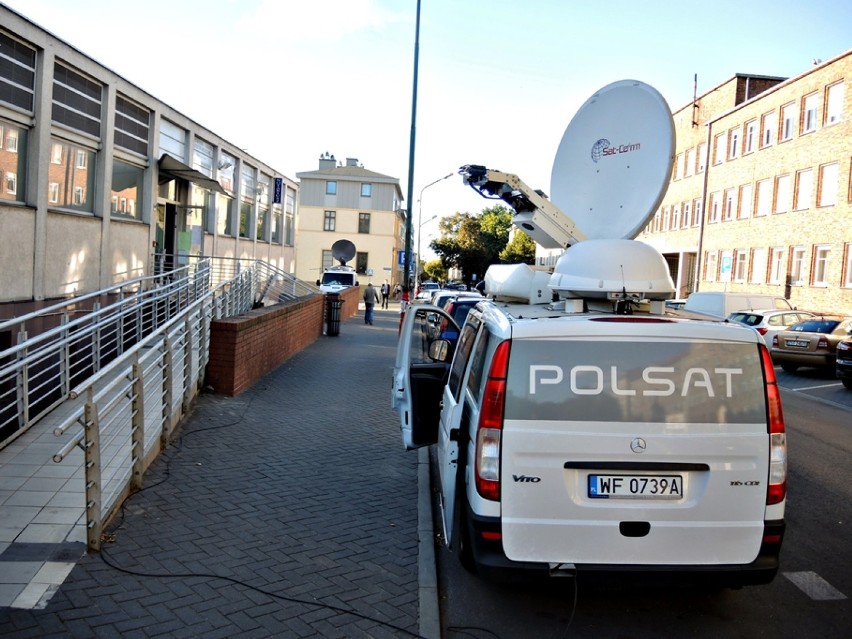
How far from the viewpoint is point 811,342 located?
18.3 meters

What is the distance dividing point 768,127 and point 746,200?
13.0 ft

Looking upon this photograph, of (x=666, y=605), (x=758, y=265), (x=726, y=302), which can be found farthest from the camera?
(x=758, y=265)

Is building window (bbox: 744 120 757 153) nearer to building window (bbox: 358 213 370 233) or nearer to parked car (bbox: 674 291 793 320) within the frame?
parked car (bbox: 674 291 793 320)

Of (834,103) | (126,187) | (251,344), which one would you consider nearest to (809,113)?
(834,103)

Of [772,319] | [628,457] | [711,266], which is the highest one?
[711,266]

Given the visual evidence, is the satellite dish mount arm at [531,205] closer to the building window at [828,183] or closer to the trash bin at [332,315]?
the trash bin at [332,315]

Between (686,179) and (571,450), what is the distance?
4759cm

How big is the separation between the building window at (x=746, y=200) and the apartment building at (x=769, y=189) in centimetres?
5

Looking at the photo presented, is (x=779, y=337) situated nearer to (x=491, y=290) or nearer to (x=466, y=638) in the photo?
(x=491, y=290)

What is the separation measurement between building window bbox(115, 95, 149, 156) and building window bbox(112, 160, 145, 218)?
0.39m

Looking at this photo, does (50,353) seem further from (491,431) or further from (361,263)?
(361,263)

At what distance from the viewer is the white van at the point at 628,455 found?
393cm

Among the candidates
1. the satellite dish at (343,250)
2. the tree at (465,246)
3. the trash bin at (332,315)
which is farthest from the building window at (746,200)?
the tree at (465,246)

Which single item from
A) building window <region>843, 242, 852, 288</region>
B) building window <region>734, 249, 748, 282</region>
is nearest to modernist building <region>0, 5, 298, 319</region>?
building window <region>843, 242, 852, 288</region>
